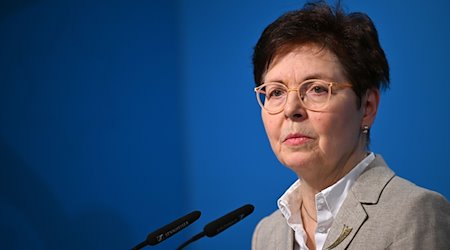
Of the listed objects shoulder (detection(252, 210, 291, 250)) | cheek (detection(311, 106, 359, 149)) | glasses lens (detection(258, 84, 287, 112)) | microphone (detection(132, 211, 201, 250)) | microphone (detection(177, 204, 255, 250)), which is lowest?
shoulder (detection(252, 210, 291, 250))

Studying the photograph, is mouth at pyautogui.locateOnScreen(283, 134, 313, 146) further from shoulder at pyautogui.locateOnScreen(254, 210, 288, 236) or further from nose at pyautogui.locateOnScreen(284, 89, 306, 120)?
shoulder at pyautogui.locateOnScreen(254, 210, 288, 236)

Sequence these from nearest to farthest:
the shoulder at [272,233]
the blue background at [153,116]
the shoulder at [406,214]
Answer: the shoulder at [406,214]
the shoulder at [272,233]
the blue background at [153,116]

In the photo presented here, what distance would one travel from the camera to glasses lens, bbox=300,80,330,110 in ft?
4.61

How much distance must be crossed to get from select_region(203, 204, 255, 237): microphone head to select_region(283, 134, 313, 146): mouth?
0.63 feet

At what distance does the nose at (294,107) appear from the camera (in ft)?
4.63

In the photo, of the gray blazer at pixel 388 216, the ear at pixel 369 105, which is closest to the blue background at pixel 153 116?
the ear at pixel 369 105

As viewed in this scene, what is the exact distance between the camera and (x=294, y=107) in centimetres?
141

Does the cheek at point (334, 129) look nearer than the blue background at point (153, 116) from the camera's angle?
Yes

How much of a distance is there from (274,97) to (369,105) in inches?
9.9

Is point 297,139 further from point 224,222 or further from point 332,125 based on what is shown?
point 224,222

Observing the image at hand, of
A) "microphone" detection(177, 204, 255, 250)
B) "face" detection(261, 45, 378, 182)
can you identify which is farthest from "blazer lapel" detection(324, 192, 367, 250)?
"microphone" detection(177, 204, 255, 250)

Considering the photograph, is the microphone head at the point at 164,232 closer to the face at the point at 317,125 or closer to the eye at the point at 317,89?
the face at the point at 317,125

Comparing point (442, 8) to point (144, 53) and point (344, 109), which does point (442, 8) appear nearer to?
point (344, 109)

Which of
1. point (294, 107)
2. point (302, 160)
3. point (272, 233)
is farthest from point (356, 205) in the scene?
point (272, 233)
